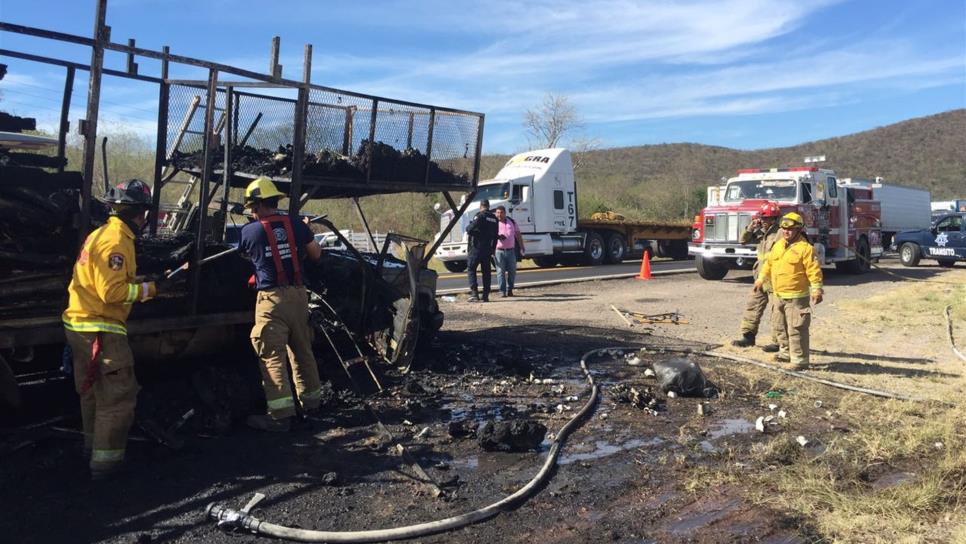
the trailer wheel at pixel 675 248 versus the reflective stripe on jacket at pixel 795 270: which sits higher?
the trailer wheel at pixel 675 248

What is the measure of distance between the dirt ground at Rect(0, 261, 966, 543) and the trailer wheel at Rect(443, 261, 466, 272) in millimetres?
13390

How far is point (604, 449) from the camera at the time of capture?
4977 millimetres

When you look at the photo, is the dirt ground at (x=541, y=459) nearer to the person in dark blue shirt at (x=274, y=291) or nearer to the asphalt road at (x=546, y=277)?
the person in dark blue shirt at (x=274, y=291)

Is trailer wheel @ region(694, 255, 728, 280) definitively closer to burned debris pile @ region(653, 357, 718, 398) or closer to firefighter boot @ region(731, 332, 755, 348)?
firefighter boot @ region(731, 332, 755, 348)

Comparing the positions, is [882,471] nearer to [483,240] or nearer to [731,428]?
[731,428]

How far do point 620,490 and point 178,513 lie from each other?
2.44 m

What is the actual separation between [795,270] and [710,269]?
995 cm

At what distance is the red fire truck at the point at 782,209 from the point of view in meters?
16.2

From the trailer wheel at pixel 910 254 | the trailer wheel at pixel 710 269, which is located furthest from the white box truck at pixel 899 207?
the trailer wheel at pixel 710 269

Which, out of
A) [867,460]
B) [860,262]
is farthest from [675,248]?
[867,460]

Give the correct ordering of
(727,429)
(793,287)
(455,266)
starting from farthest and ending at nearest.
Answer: (455,266) < (793,287) < (727,429)

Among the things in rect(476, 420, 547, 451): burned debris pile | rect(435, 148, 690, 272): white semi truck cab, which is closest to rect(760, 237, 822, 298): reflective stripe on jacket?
rect(476, 420, 547, 451): burned debris pile

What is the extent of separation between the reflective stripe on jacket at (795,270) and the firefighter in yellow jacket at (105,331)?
6097mm

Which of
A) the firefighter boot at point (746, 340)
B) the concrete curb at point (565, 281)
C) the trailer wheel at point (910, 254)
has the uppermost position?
the trailer wheel at point (910, 254)
